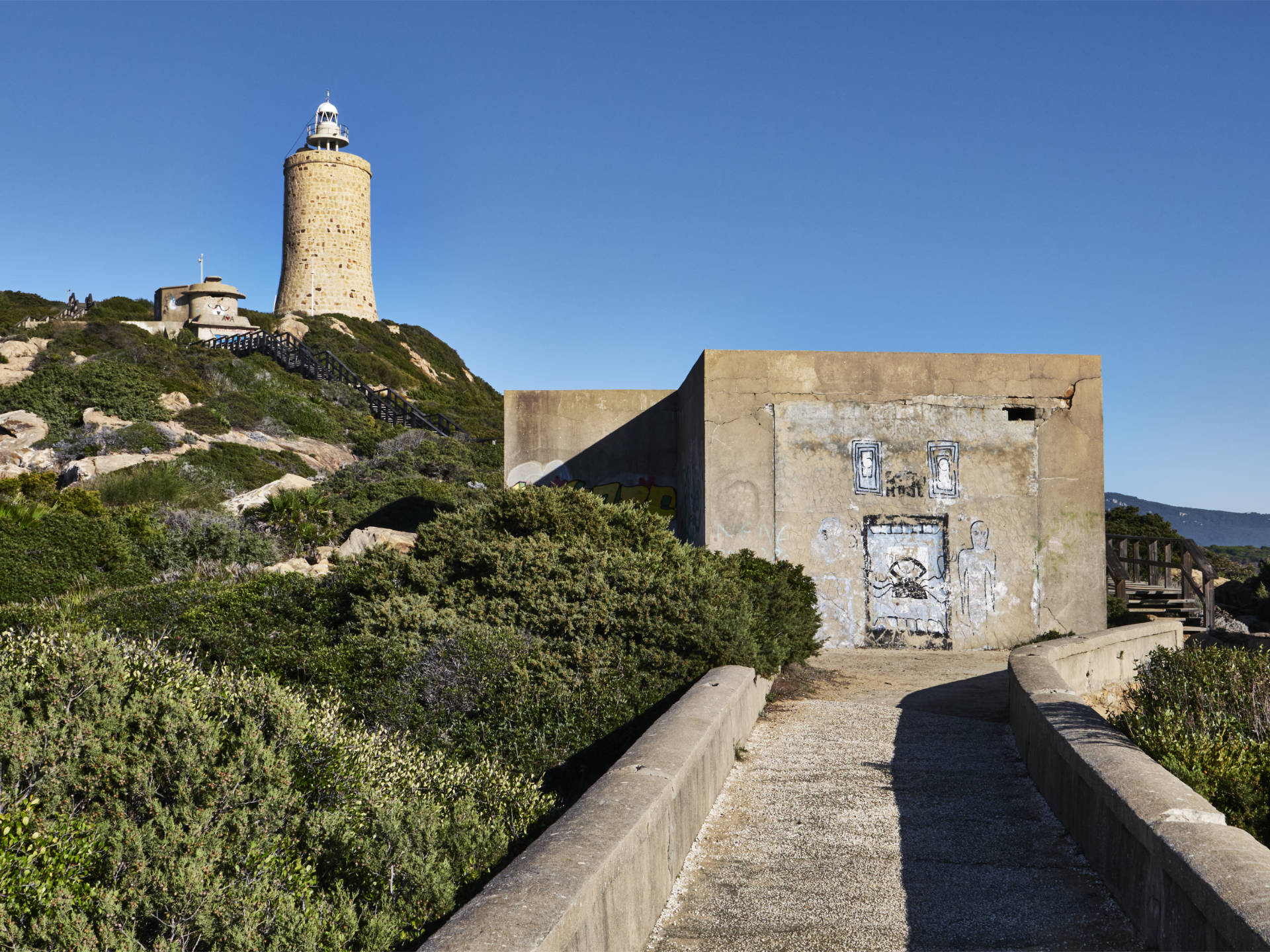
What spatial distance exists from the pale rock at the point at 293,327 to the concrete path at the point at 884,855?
2049 inches

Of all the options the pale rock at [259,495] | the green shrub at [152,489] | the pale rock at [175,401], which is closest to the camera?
the green shrub at [152,489]

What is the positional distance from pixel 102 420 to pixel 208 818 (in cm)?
3352

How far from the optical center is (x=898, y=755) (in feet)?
24.1

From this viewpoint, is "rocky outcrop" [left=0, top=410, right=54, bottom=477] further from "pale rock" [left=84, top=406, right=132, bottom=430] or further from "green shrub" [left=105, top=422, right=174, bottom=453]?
"green shrub" [left=105, top=422, right=174, bottom=453]

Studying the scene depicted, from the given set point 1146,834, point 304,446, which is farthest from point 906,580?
point 304,446

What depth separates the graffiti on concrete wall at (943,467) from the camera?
14281 mm

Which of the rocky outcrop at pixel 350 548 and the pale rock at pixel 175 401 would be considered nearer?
the rocky outcrop at pixel 350 548

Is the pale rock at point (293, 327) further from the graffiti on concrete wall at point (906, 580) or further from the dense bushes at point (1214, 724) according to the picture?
the dense bushes at point (1214, 724)

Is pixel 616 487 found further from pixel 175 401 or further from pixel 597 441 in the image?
pixel 175 401

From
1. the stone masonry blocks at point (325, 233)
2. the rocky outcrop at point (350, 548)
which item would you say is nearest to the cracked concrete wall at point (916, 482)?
the rocky outcrop at point (350, 548)

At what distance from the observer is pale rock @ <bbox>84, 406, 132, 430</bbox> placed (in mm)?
32156

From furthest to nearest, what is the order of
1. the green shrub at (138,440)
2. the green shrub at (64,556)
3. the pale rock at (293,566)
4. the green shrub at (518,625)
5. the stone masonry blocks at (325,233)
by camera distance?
1. the stone masonry blocks at (325,233)
2. the green shrub at (138,440)
3. the pale rock at (293,566)
4. the green shrub at (64,556)
5. the green shrub at (518,625)

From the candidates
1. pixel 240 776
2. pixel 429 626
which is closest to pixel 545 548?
pixel 429 626

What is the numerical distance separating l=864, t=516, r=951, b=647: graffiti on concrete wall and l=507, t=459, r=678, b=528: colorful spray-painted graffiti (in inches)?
168
